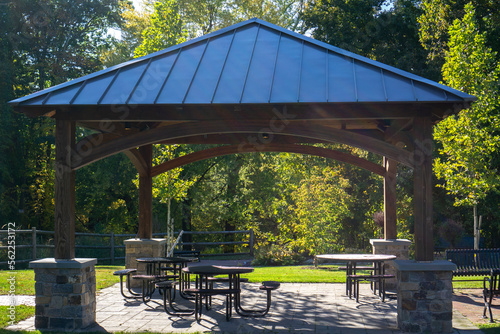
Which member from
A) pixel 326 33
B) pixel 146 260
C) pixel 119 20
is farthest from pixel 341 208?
pixel 119 20

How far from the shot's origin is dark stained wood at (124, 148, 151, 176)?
9016 mm

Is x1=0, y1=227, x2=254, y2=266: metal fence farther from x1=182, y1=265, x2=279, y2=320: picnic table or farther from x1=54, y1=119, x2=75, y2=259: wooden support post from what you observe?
x1=182, y1=265, x2=279, y2=320: picnic table

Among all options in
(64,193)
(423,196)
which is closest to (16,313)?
(64,193)

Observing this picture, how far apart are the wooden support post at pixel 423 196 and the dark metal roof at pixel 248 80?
23.4 inches

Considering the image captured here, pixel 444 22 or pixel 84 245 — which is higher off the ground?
pixel 444 22

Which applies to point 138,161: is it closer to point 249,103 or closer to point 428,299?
point 249,103

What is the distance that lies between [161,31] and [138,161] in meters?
5.24

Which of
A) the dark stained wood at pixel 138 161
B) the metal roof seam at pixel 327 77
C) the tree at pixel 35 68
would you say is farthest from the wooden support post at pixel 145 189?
the tree at pixel 35 68

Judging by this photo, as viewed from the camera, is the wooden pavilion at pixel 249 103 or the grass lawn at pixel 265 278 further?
the grass lawn at pixel 265 278

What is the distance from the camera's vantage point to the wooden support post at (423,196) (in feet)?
21.0

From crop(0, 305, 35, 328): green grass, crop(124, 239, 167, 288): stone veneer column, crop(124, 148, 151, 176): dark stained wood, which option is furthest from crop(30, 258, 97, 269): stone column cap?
crop(124, 239, 167, 288): stone veneer column

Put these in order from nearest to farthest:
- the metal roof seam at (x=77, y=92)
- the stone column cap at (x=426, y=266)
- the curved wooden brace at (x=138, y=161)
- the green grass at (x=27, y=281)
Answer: the stone column cap at (x=426, y=266) → the metal roof seam at (x=77, y=92) → the curved wooden brace at (x=138, y=161) → the green grass at (x=27, y=281)

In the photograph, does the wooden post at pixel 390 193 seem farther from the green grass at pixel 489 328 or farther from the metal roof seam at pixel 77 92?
the metal roof seam at pixel 77 92

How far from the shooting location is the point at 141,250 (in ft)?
32.7
